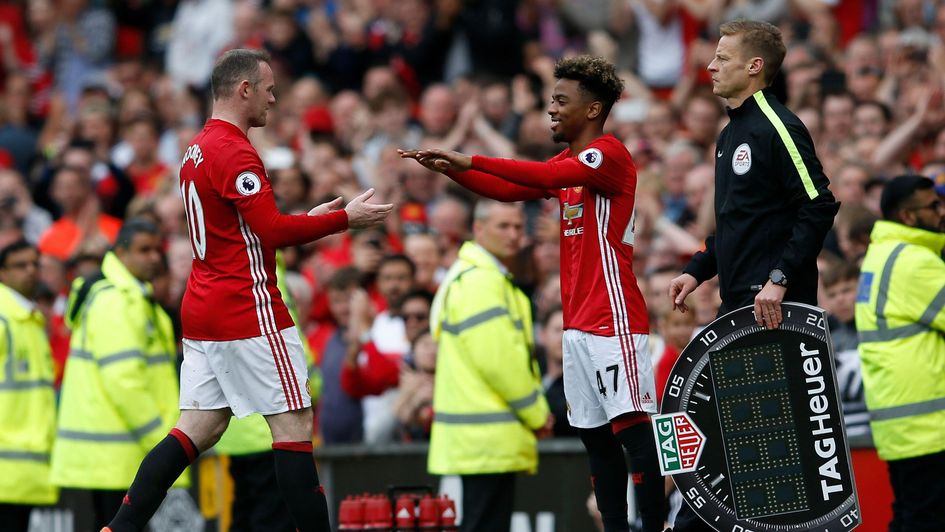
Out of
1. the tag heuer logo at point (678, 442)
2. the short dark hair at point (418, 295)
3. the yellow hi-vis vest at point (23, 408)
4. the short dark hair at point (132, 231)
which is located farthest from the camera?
the short dark hair at point (418, 295)

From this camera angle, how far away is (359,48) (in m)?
18.0

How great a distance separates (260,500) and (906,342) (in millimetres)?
4194

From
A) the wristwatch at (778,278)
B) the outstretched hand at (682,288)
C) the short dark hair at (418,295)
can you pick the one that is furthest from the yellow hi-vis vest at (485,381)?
the wristwatch at (778,278)

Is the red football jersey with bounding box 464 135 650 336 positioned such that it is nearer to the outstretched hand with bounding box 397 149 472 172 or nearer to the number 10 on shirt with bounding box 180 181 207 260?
the outstretched hand with bounding box 397 149 472 172

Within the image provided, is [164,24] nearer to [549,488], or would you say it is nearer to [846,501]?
[549,488]

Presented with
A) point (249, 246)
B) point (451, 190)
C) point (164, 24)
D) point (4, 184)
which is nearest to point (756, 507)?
point (249, 246)

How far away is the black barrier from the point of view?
34.7ft

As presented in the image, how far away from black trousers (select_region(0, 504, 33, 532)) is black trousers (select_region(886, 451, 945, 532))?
5.78 metres

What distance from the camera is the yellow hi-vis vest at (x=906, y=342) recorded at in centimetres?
908

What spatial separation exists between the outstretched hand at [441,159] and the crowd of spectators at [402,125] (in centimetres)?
318

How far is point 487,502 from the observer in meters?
9.66

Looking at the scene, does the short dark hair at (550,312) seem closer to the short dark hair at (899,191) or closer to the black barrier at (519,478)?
the black barrier at (519,478)

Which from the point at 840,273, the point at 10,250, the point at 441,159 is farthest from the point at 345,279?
the point at 441,159

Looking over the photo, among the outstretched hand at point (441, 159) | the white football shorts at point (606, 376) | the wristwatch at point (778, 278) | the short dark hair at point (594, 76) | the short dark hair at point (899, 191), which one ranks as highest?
the short dark hair at point (594, 76)
